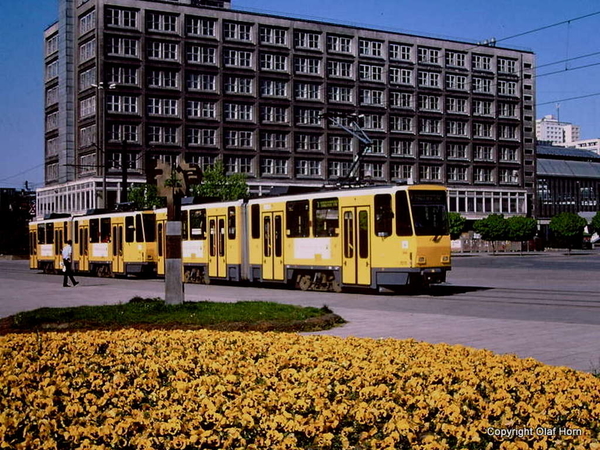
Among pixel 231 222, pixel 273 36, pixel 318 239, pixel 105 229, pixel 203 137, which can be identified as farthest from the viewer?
pixel 273 36

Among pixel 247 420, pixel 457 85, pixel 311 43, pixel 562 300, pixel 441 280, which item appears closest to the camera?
pixel 247 420

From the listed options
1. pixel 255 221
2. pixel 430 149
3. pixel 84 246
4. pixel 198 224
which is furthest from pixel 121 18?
pixel 255 221

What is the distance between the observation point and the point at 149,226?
1512 inches

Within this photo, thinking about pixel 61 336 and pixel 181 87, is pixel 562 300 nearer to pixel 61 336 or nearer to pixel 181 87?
pixel 61 336

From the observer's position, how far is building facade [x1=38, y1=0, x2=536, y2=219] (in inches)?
3282

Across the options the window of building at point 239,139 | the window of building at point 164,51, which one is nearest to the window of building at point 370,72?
the window of building at point 239,139

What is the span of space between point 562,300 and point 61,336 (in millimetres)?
14822

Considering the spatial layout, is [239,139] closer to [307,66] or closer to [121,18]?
[307,66]

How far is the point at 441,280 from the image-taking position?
2547cm

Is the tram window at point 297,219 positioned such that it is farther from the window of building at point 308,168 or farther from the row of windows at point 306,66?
the window of building at point 308,168

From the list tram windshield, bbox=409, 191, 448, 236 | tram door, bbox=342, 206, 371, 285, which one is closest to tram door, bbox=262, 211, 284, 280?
tram door, bbox=342, 206, 371, 285

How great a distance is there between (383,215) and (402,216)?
1.93 ft

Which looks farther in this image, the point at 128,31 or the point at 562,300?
the point at 128,31

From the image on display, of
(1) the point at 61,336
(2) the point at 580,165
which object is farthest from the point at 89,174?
(2) the point at 580,165
